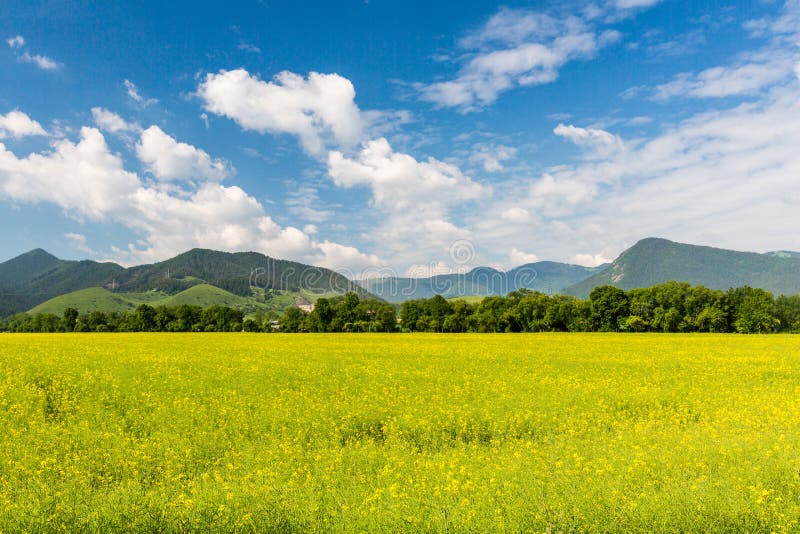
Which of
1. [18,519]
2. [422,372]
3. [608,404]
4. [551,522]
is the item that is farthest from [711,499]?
[422,372]

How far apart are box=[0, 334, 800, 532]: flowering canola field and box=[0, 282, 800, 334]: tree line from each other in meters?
66.2

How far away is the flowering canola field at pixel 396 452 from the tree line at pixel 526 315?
66.2 meters

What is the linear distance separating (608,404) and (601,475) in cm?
793

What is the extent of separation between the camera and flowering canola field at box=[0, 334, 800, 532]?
7.26 meters

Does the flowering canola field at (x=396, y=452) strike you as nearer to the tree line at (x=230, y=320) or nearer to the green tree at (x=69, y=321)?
the tree line at (x=230, y=320)

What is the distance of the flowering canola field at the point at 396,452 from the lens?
726cm

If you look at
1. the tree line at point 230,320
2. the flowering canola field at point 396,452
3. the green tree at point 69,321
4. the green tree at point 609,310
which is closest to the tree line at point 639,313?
the green tree at point 609,310

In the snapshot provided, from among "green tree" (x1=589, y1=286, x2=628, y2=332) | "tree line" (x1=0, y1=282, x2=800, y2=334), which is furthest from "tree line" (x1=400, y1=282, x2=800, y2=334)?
"tree line" (x1=0, y1=282, x2=800, y2=334)

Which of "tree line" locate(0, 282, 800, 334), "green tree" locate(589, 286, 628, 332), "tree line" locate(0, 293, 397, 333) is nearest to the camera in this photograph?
"tree line" locate(0, 282, 800, 334)

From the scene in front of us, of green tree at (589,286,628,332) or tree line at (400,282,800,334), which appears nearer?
tree line at (400,282,800,334)

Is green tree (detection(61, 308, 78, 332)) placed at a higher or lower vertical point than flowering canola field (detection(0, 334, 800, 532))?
lower

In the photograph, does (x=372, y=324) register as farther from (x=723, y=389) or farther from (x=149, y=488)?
(x=149, y=488)

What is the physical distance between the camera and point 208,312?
11056 cm

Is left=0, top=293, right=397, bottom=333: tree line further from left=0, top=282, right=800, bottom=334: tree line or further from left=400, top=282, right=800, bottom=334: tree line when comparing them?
left=400, top=282, right=800, bottom=334: tree line
